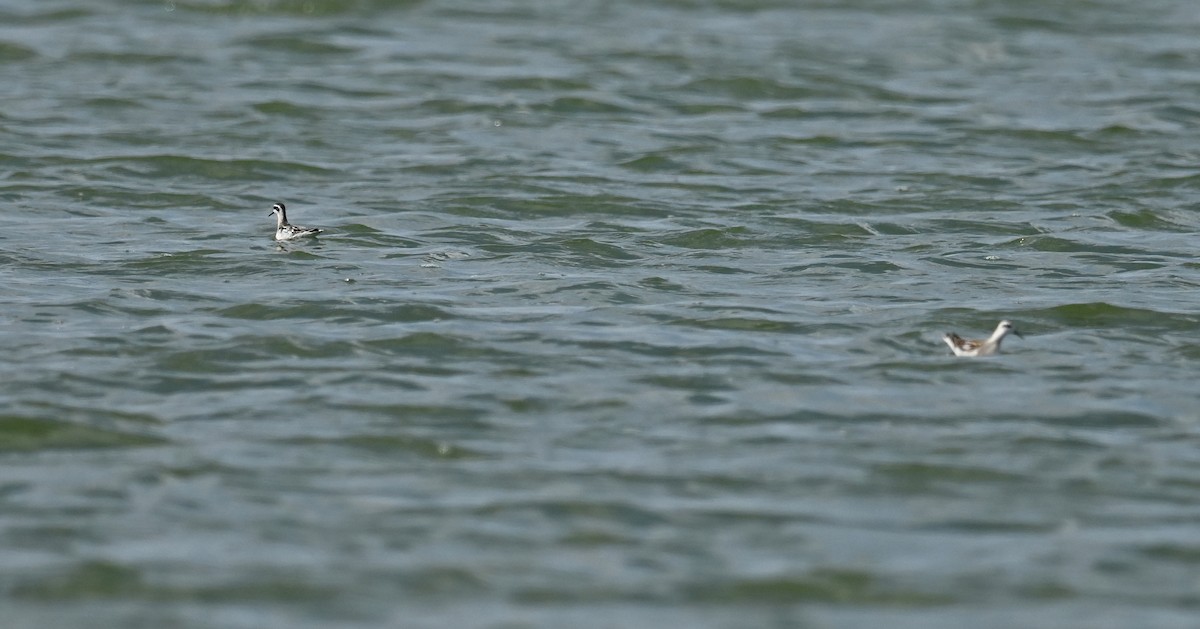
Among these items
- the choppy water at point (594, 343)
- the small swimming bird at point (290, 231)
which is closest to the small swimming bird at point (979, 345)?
the choppy water at point (594, 343)

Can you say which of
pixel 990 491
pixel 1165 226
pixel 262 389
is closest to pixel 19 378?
pixel 262 389

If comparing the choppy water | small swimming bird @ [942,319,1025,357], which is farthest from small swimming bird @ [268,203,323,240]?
small swimming bird @ [942,319,1025,357]

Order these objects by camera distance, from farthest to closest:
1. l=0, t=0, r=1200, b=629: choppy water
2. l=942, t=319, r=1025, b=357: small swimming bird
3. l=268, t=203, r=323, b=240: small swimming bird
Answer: l=268, t=203, r=323, b=240: small swimming bird → l=942, t=319, r=1025, b=357: small swimming bird → l=0, t=0, r=1200, b=629: choppy water

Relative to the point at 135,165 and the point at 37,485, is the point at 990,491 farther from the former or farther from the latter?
the point at 135,165

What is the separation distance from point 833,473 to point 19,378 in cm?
577

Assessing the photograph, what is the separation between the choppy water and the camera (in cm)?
984

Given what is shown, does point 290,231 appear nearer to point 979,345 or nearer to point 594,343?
point 594,343

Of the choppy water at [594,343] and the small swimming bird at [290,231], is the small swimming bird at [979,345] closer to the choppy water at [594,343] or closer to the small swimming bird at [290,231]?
the choppy water at [594,343]

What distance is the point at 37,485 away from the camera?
36.1ft

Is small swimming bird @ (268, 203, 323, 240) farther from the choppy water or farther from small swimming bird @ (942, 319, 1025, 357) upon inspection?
small swimming bird @ (942, 319, 1025, 357)

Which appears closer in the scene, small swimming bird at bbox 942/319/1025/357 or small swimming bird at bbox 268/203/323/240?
small swimming bird at bbox 942/319/1025/357

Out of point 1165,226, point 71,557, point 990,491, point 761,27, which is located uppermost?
point 761,27

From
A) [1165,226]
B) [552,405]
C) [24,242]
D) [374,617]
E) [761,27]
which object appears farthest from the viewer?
[761,27]

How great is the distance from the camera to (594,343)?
47.4ft
